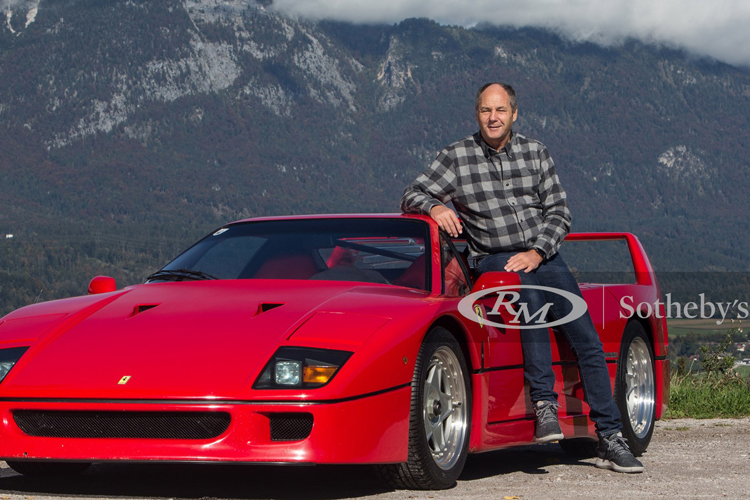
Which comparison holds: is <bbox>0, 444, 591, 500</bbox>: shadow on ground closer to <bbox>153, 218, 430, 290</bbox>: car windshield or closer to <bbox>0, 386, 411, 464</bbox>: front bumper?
<bbox>0, 386, 411, 464</bbox>: front bumper

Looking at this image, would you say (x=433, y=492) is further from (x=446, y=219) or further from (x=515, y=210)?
(x=515, y=210)

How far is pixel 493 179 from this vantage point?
5.61 m

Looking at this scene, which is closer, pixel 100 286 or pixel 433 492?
pixel 433 492

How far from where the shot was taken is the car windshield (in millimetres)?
5305

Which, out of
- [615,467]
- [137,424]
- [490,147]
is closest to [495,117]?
[490,147]

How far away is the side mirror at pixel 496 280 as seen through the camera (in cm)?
506

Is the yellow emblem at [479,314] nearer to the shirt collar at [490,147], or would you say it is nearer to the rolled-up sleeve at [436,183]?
the rolled-up sleeve at [436,183]

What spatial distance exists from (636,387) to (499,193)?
6.20 ft

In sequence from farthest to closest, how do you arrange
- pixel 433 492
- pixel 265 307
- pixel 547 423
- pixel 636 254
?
1. pixel 636 254
2. pixel 547 423
3. pixel 265 307
4. pixel 433 492

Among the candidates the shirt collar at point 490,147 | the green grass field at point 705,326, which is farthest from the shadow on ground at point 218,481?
the green grass field at point 705,326

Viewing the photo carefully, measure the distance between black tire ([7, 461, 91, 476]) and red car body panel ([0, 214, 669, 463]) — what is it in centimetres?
67

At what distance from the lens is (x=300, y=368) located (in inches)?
159

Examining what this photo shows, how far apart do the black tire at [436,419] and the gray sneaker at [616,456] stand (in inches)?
38.8

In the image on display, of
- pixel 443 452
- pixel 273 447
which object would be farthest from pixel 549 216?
pixel 273 447
